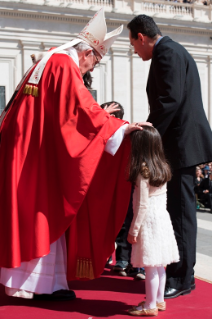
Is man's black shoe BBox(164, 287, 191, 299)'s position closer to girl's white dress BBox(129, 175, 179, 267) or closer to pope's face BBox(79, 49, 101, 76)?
girl's white dress BBox(129, 175, 179, 267)

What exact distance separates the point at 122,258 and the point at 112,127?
1.57 m

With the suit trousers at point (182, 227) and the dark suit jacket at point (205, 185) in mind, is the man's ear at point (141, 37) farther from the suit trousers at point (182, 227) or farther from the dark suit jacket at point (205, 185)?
the dark suit jacket at point (205, 185)

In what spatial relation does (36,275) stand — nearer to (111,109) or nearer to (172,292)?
(172,292)

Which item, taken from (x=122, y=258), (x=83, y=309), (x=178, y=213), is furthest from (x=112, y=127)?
(x=122, y=258)

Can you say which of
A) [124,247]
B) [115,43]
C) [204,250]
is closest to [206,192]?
[204,250]

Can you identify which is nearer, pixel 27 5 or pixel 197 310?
pixel 197 310

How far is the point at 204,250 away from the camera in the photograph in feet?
18.4

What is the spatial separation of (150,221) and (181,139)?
75 cm

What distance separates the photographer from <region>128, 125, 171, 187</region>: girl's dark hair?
3025mm

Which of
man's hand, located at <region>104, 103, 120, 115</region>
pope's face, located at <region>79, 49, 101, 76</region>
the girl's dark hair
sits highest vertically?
pope's face, located at <region>79, 49, 101, 76</region>

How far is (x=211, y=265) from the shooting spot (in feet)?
15.5

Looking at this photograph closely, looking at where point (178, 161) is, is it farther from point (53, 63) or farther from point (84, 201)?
point (53, 63)

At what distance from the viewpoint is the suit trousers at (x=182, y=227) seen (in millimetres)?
3463

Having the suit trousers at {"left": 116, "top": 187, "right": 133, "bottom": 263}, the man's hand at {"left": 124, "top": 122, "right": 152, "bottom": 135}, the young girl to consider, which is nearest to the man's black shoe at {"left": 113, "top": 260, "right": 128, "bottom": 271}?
the suit trousers at {"left": 116, "top": 187, "right": 133, "bottom": 263}
